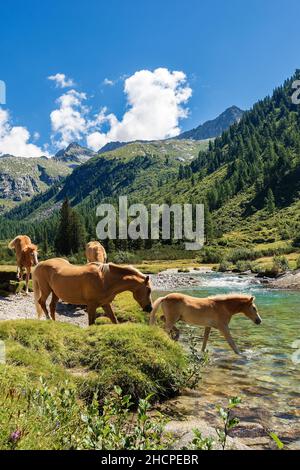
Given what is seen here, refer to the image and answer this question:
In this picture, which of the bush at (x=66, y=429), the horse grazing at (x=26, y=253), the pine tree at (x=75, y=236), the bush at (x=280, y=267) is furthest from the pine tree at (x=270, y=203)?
the bush at (x=66, y=429)

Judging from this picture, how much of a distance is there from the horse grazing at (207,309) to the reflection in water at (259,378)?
1.33 m

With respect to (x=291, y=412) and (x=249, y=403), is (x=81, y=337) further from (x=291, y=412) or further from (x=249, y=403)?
(x=291, y=412)

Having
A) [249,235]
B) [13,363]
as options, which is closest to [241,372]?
[13,363]

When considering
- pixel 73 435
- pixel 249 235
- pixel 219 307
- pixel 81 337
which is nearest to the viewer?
pixel 73 435

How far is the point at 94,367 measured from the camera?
353 inches

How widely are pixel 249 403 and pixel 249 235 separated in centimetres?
13158

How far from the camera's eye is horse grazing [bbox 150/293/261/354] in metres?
12.9

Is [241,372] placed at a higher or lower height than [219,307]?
lower

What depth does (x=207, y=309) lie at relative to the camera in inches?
511

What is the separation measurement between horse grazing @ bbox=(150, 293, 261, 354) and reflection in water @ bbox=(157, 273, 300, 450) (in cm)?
133

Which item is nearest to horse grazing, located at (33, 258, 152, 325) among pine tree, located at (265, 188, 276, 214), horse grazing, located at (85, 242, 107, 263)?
horse grazing, located at (85, 242, 107, 263)

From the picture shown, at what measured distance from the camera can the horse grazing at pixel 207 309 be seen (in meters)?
12.9

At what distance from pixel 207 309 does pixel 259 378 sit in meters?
2.71

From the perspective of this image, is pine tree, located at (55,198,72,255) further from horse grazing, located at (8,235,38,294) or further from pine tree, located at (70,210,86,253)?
horse grazing, located at (8,235,38,294)
